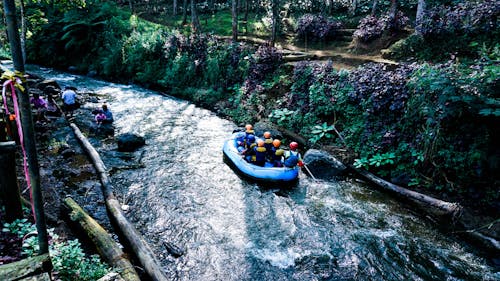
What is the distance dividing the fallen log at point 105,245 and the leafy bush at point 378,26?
47.1 ft

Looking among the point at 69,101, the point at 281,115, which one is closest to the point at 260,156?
the point at 281,115

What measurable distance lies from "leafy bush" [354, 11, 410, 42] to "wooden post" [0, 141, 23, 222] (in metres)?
15.0

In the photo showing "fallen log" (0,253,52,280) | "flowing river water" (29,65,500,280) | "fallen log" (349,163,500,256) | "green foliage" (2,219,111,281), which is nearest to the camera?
"fallen log" (0,253,52,280)

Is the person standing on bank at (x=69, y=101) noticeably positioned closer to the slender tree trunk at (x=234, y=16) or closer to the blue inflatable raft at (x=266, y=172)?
the blue inflatable raft at (x=266, y=172)

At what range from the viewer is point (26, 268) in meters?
3.07

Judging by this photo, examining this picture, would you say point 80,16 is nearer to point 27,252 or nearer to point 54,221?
point 54,221

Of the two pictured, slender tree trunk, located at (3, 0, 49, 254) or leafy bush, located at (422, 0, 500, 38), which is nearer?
slender tree trunk, located at (3, 0, 49, 254)

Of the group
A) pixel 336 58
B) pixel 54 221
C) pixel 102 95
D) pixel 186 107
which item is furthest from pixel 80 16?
pixel 54 221

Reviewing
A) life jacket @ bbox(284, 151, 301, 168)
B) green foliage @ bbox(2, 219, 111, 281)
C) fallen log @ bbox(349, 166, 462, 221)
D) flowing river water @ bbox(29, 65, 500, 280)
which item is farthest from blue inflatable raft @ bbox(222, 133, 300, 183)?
green foliage @ bbox(2, 219, 111, 281)

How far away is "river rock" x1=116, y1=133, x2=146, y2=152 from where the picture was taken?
35.0ft

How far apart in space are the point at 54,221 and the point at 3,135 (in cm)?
191

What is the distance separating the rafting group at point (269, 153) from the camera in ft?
29.7

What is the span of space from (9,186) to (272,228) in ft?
16.5

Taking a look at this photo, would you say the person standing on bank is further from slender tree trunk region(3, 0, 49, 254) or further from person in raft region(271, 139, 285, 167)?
slender tree trunk region(3, 0, 49, 254)
